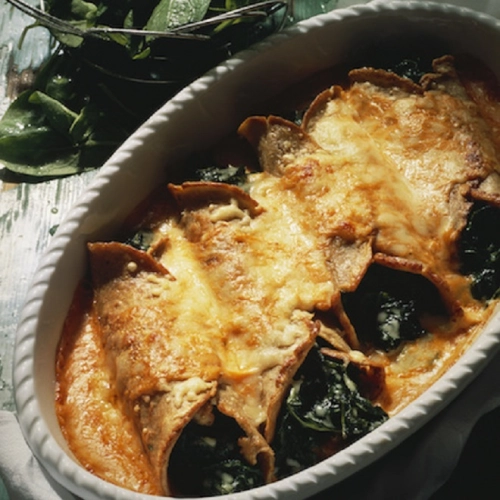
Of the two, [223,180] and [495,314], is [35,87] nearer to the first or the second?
[223,180]

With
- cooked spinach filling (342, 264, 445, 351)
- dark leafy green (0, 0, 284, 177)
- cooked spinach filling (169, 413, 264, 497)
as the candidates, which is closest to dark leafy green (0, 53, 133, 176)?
dark leafy green (0, 0, 284, 177)

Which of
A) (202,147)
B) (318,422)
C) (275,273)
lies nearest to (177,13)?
(202,147)

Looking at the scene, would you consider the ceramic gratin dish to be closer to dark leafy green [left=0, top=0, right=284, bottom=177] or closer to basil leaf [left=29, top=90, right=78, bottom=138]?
dark leafy green [left=0, top=0, right=284, bottom=177]

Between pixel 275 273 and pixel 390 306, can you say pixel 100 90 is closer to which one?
pixel 275 273

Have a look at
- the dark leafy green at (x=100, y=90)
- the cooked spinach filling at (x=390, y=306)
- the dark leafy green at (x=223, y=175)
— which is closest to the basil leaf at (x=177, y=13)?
the dark leafy green at (x=100, y=90)

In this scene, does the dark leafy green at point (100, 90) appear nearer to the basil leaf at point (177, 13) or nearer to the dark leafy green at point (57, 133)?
the dark leafy green at point (57, 133)
